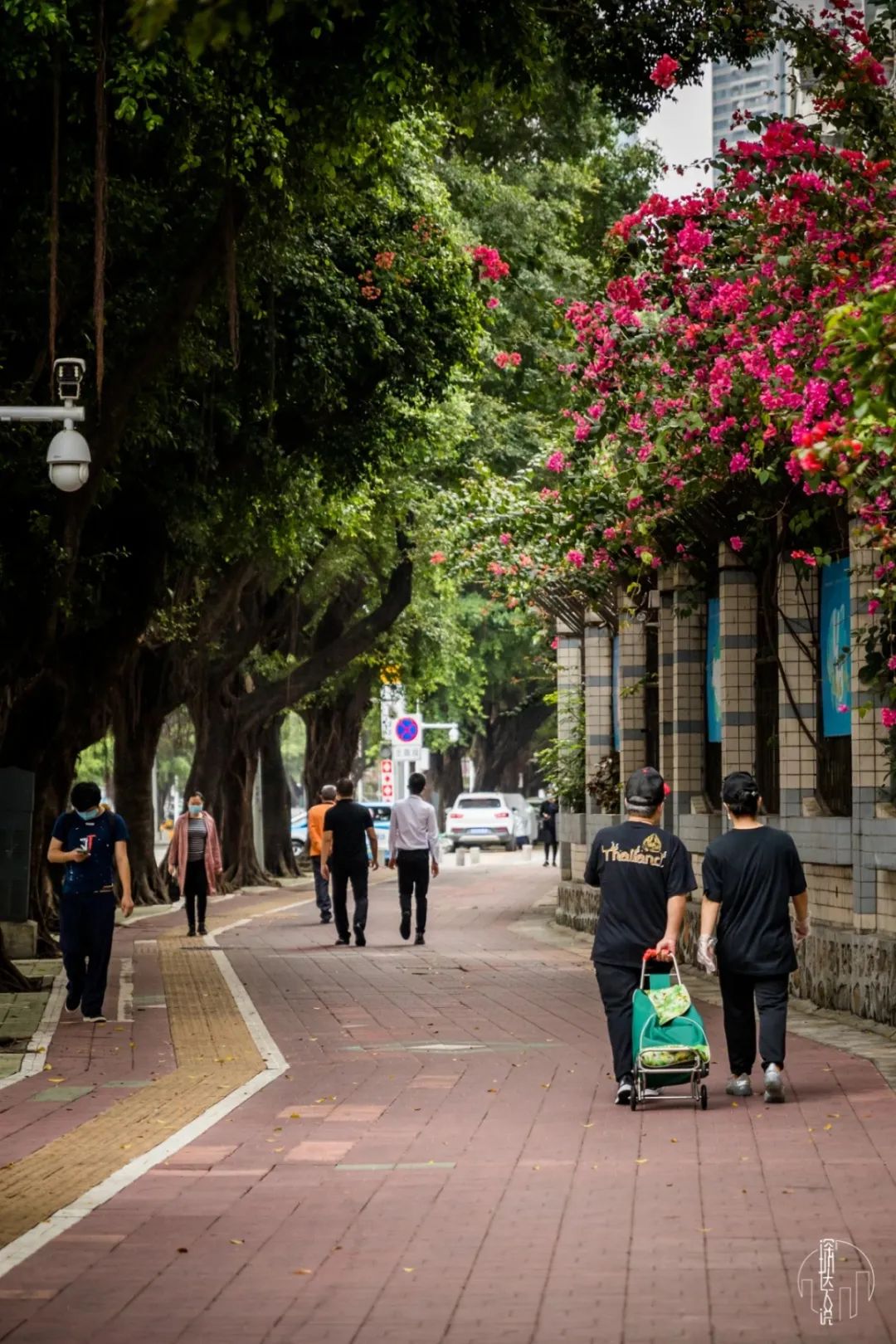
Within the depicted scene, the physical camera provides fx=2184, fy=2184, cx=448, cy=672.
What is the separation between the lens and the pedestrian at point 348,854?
80.0 ft

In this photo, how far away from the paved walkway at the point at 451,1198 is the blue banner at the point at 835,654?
2987mm

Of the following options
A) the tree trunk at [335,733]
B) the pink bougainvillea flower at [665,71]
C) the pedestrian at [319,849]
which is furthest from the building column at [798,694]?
the tree trunk at [335,733]

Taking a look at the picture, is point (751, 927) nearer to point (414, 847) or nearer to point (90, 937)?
point (90, 937)

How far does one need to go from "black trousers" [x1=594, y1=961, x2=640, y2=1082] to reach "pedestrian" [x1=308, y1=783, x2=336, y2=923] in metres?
17.0

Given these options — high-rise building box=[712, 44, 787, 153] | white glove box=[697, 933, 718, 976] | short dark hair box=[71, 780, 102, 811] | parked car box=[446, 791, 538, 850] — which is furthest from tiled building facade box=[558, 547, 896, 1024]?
parked car box=[446, 791, 538, 850]

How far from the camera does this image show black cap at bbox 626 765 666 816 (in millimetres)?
11680

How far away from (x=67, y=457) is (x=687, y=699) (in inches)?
→ 359

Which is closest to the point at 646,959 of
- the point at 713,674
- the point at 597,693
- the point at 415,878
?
the point at 713,674

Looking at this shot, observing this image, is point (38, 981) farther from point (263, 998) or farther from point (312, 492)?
point (312, 492)

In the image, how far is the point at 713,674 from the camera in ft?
74.4

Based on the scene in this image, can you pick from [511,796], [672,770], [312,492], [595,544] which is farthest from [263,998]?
[511,796]

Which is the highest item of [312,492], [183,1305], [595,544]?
[312,492]

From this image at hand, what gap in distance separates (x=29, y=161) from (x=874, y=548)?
7197mm

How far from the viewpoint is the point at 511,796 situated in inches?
2795
